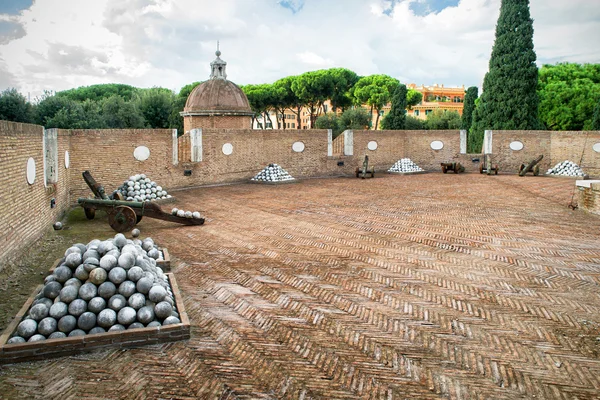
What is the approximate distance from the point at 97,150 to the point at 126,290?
11566 mm

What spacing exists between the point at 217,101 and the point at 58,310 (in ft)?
76.1

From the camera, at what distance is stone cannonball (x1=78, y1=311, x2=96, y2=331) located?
4867mm

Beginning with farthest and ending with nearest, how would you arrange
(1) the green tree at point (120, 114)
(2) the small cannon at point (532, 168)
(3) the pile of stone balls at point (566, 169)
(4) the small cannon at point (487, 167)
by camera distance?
(1) the green tree at point (120, 114) → (4) the small cannon at point (487, 167) → (2) the small cannon at point (532, 168) → (3) the pile of stone balls at point (566, 169)

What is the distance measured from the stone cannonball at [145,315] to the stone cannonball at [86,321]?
0.47m

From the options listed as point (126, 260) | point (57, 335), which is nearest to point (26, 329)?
point (57, 335)

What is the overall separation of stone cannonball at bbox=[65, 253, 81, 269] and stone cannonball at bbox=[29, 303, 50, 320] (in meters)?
0.55

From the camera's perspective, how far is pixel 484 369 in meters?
4.41

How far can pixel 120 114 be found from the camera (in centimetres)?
3103

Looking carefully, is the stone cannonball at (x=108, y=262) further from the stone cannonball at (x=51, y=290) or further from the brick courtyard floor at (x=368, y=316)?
the brick courtyard floor at (x=368, y=316)

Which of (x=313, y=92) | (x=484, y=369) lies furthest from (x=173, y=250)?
(x=313, y=92)

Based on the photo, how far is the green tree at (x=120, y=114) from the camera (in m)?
30.9

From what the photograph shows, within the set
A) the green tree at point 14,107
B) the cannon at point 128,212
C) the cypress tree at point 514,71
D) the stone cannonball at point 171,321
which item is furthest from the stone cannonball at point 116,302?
the cypress tree at point 514,71

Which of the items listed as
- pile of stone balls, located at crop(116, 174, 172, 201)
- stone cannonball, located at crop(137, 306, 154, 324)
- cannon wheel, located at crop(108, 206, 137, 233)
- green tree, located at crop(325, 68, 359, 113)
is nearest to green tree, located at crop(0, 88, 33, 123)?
pile of stone balls, located at crop(116, 174, 172, 201)

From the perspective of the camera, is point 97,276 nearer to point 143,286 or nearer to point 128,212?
point 143,286
